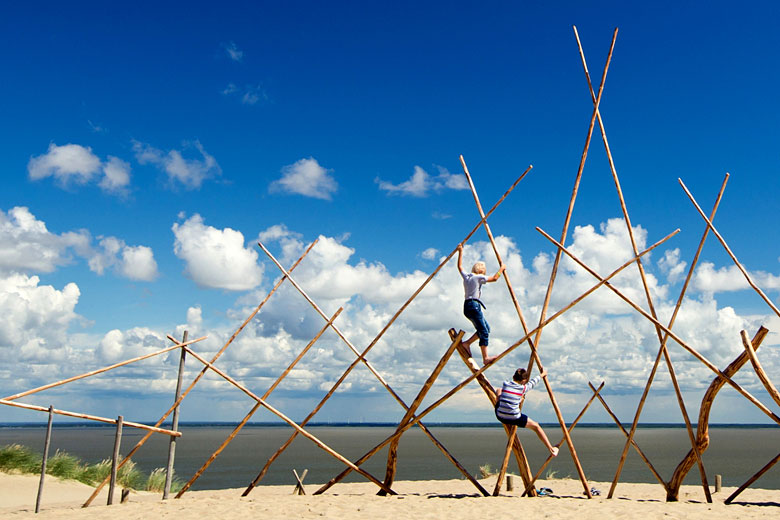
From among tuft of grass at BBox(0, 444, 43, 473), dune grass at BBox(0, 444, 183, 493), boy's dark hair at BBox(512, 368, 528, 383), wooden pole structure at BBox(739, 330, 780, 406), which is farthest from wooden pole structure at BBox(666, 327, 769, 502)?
tuft of grass at BBox(0, 444, 43, 473)

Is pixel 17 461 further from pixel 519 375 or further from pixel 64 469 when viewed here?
pixel 519 375

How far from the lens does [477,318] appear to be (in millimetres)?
8742

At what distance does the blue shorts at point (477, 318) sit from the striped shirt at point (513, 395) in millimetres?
679

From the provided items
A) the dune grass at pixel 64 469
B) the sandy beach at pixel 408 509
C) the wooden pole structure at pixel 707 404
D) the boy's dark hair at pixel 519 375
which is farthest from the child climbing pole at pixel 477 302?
the dune grass at pixel 64 469

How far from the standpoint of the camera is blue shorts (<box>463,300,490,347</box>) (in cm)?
874

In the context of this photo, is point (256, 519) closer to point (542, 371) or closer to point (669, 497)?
point (542, 371)

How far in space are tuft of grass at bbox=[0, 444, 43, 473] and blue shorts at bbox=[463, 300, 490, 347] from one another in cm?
1133

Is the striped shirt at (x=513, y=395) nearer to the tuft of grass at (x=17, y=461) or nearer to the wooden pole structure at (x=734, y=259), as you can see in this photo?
the wooden pole structure at (x=734, y=259)

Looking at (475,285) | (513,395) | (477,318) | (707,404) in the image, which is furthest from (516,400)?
(707,404)

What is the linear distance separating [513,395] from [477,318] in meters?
1.14

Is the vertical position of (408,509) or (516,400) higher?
(516,400)

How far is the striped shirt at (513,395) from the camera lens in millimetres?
8469

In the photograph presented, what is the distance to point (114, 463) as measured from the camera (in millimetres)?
9055

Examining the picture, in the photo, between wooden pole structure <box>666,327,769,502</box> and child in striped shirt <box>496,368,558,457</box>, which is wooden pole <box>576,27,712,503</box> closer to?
wooden pole structure <box>666,327,769,502</box>
